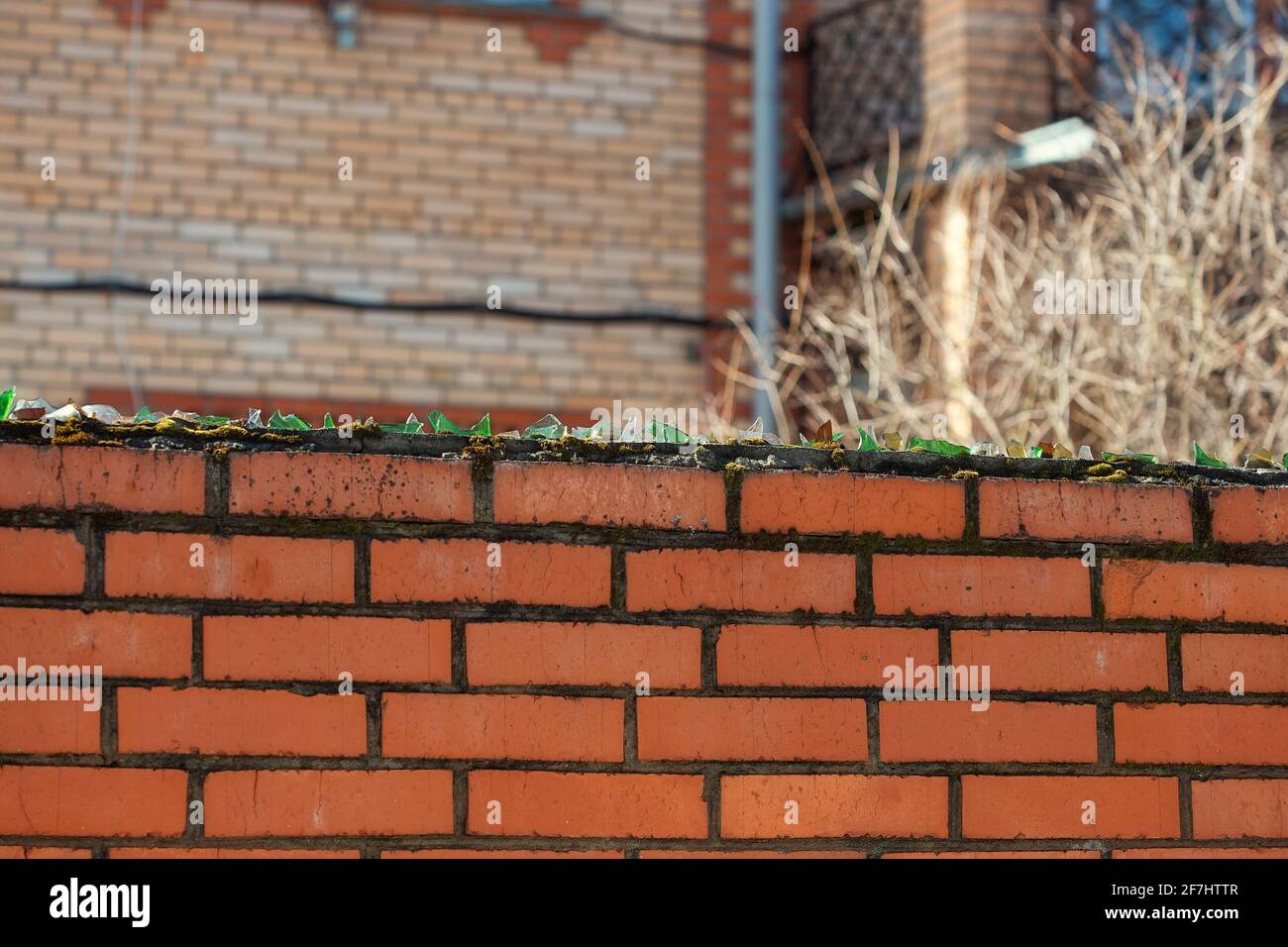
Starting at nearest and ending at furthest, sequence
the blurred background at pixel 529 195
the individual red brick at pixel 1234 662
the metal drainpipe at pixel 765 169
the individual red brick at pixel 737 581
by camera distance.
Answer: the individual red brick at pixel 737 581, the individual red brick at pixel 1234 662, the blurred background at pixel 529 195, the metal drainpipe at pixel 765 169

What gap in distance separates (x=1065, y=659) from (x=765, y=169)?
184 inches

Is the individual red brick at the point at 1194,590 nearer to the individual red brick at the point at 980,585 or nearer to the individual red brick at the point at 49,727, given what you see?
the individual red brick at the point at 980,585

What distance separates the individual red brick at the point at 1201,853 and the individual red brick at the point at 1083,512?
375 millimetres

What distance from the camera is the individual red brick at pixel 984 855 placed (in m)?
1.73

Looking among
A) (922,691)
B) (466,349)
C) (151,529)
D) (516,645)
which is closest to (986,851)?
(922,691)

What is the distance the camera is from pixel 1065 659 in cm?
178

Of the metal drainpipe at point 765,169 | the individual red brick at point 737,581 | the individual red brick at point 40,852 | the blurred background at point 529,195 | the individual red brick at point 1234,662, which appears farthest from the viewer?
the metal drainpipe at point 765,169

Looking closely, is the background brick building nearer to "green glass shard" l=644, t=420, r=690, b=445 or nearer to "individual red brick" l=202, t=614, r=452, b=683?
"green glass shard" l=644, t=420, r=690, b=445

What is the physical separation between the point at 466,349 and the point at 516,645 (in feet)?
14.4

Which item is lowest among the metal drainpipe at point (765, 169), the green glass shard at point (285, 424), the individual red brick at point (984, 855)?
the individual red brick at point (984, 855)

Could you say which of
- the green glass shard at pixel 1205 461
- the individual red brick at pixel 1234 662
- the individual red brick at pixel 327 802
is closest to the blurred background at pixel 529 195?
the green glass shard at pixel 1205 461

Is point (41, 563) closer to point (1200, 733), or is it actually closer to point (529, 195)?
point (1200, 733)

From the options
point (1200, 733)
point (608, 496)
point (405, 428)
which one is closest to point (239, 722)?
point (405, 428)

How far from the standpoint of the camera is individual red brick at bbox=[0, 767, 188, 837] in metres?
1.61
